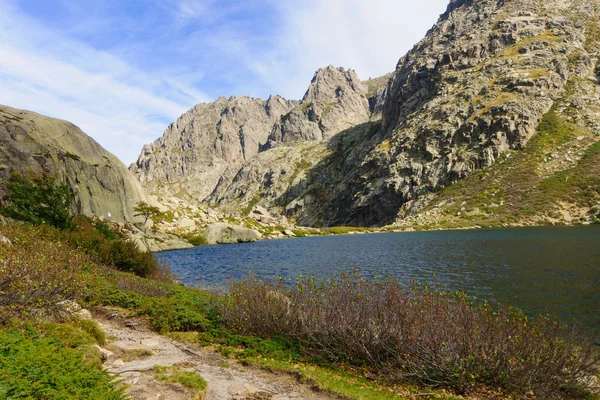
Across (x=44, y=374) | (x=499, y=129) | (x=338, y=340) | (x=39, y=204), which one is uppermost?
(x=499, y=129)

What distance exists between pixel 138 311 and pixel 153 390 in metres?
8.52

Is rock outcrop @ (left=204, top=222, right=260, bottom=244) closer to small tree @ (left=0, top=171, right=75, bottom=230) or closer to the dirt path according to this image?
small tree @ (left=0, top=171, right=75, bottom=230)

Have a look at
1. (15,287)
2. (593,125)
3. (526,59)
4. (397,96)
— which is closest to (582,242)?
(15,287)

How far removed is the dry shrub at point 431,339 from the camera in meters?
8.90

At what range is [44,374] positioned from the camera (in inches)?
223

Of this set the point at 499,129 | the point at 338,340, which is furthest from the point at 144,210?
the point at 499,129

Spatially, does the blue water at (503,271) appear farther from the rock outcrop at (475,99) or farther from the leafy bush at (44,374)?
the rock outcrop at (475,99)

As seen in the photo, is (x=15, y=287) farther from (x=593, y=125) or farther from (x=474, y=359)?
(x=593, y=125)

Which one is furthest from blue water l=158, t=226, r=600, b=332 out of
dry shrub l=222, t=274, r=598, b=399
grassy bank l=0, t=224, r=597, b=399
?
grassy bank l=0, t=224, r=597, b=399

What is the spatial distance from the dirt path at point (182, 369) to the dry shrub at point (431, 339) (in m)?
2.31

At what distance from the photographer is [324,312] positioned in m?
12.0

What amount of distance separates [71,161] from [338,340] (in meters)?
61.4

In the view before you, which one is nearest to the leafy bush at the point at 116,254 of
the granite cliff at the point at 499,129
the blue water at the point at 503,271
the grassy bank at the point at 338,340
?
the blue water at the point at 503,271

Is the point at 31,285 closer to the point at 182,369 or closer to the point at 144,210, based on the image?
the point at 182,369
